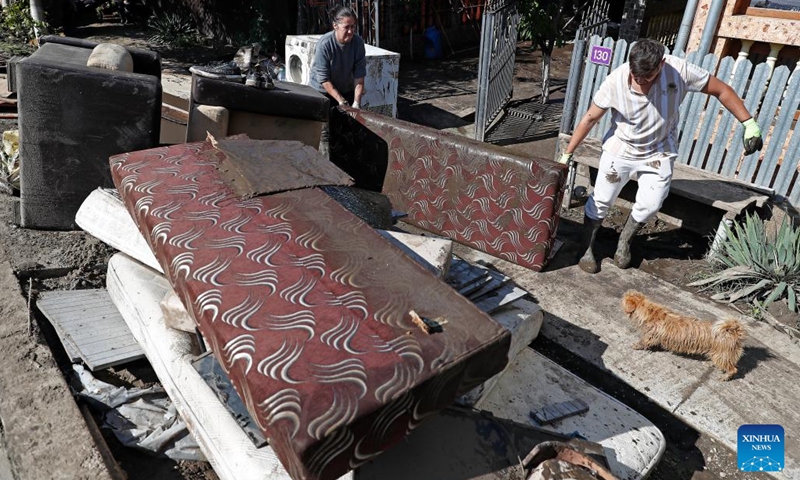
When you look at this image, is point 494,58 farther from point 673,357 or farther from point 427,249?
point 427,249

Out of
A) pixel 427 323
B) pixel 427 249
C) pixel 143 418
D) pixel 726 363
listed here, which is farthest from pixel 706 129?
pixel 143 418

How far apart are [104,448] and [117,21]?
1391 cm

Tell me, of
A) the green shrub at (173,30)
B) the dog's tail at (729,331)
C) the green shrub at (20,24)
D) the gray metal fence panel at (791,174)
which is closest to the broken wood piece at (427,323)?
the dog's tail at (729,331)

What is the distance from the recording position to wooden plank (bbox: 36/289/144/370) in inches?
129

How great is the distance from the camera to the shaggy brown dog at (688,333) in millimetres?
3402

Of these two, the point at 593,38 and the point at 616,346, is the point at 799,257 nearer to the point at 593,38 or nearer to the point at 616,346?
the point at 616,346

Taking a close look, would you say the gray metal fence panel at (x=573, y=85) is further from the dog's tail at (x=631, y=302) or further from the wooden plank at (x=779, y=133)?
the dog's tail at (x=631, y=302)

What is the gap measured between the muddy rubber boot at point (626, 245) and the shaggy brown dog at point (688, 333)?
110 centimetres

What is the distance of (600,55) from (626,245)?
7.01 ft

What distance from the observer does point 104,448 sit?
8.95ft

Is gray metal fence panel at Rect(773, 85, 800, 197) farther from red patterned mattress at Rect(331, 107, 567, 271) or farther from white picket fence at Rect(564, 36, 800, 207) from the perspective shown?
red patterned mattress at Rect(331, 107, 567, 271)

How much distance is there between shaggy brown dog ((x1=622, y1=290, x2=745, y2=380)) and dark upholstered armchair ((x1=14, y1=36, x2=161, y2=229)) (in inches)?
142

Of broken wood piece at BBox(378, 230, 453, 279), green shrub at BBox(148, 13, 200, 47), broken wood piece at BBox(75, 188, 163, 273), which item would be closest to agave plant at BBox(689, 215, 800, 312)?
broken wood piece at BBox(378, 230, 453, 279)

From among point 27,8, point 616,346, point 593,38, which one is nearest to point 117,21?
point 27,8
